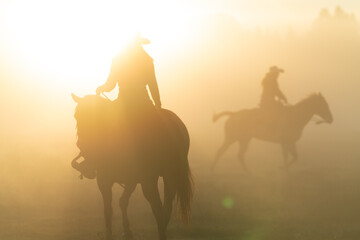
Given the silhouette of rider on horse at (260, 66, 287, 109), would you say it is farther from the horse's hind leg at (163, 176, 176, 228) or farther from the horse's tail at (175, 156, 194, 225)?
the horse's hind leg at (163, 176, 176, 228)

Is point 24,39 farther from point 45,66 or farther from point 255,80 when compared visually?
point 255,80

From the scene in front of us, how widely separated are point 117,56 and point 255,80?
12007 cm

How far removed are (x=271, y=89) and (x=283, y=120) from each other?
117cm

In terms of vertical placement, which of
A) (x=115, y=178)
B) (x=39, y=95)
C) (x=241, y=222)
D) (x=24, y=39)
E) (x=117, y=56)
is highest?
(x=24, y=39)

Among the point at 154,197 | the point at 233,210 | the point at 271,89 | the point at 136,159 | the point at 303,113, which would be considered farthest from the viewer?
the point at 303,113

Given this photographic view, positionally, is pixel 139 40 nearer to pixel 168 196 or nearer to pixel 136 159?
pixel 136 159

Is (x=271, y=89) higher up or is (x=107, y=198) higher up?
(x=271, y=89)

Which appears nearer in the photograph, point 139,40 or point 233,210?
point 139,40

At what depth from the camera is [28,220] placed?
A: 1434 centimetres

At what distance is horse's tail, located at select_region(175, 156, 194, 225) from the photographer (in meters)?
9.66

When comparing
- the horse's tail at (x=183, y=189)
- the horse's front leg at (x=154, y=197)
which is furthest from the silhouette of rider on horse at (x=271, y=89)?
the horse's front leg at (x=154, y=197)

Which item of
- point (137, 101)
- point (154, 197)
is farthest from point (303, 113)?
point (154, 197)

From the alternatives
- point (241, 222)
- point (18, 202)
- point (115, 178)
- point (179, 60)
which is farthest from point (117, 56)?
point (179, 60)

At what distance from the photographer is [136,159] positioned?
9438mm
